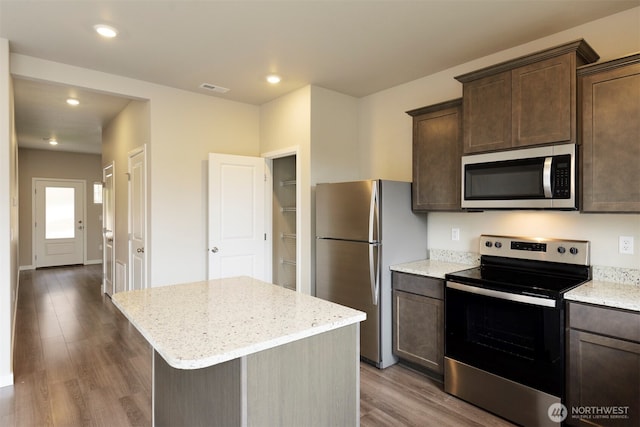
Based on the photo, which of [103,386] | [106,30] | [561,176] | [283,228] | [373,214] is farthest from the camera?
[283,228]

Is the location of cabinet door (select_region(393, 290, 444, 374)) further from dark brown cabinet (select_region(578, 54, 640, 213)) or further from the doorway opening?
the doorway opening

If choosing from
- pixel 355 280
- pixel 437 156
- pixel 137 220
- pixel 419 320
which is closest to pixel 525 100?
pixel 437 156

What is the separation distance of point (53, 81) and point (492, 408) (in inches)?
169

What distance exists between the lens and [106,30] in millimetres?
2580

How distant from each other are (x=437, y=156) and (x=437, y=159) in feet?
0.08

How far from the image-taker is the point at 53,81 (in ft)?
10.5

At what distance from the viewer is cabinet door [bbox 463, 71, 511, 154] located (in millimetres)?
2504

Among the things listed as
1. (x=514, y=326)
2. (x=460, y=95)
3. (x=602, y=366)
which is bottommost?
(x=602, y=366)

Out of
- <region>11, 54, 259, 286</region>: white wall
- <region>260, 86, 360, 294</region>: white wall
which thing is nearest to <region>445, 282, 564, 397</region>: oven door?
<region>260, 86, 360, 294</region>: white wall

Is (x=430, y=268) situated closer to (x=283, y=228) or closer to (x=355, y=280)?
(x=355, y=280)

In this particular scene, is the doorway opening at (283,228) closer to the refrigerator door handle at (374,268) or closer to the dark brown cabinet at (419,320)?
the refrigerator door handle at (374,268)

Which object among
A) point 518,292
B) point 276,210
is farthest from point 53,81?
point 518,292

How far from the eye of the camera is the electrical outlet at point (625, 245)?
2.31 meters

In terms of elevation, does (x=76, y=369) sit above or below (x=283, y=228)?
below
